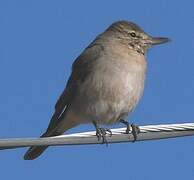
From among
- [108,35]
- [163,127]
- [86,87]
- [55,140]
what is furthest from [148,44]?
[55,140]

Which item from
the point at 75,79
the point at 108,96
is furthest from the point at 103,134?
the point at 75,79

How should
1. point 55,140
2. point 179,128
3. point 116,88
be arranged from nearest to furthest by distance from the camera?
point 55,140 → point 179,128 → point 116,88

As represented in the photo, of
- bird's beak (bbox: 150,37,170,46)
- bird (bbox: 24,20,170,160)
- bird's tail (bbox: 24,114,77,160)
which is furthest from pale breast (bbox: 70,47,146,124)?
bird's beak (bbox: 150,37,170,46)

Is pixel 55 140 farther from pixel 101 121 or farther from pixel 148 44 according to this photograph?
pixel 148 44

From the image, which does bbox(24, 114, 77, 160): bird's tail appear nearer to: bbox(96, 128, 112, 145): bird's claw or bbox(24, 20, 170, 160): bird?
bbox(24, 20, 170, 160): bird

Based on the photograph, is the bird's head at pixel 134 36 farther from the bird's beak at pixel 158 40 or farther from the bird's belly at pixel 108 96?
the bird's belly at pixel 108 96

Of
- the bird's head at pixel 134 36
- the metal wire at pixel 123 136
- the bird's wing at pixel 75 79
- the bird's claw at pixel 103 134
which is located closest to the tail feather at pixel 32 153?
the bird's wing at pixel 75 79

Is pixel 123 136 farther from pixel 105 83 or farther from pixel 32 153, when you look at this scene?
pixel 32 153
